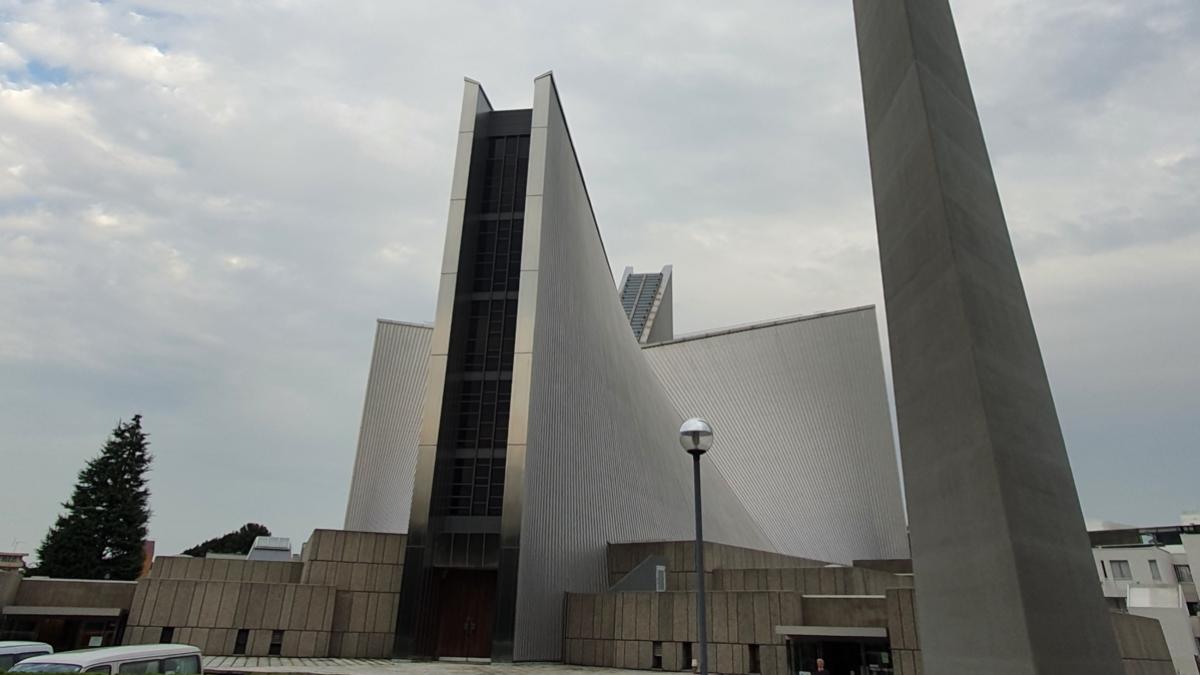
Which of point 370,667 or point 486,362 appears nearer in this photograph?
point 370,667

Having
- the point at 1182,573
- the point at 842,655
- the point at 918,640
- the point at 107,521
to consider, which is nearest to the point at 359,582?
the point at 842,655

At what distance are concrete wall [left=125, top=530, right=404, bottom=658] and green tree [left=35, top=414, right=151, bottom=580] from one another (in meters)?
12.8

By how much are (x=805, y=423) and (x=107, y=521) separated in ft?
95.4

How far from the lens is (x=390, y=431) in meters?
28.3

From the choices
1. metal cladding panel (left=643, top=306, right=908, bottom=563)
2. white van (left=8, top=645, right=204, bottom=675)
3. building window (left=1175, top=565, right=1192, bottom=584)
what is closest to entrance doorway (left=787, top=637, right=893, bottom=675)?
white van (left=8, top=645, right=204, bottom=675)

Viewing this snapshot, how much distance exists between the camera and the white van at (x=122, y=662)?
7527mm

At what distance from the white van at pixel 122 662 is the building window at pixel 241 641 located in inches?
346

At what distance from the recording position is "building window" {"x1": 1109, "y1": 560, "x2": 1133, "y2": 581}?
37344 mm

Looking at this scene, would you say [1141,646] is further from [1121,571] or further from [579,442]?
[1121,571]

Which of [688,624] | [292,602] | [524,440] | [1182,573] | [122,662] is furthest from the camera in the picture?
[1182,573]

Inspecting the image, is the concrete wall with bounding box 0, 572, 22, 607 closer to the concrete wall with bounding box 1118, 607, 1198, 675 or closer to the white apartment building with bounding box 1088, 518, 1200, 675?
the white apartment building with bounding box 1088, 518, 1200, 675

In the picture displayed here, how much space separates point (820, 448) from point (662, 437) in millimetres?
11098

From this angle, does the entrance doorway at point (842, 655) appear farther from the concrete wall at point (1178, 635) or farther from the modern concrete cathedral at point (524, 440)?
the concrete wall at point (1178, 635)

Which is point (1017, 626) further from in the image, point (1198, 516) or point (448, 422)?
point (1198, 516)
